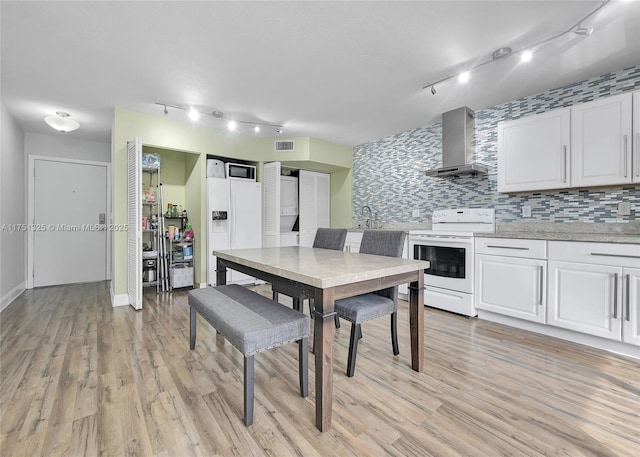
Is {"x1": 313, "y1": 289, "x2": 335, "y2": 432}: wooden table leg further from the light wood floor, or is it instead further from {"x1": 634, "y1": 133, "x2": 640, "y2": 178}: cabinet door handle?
{"x1": 634, "y1": 133, "x2": 640, "y2": 178}: cabinet door handle

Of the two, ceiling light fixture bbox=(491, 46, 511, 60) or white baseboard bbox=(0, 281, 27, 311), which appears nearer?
ceiling light fixture bbox=(491, 46, 511, 60)

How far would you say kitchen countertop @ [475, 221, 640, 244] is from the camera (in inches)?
88.0

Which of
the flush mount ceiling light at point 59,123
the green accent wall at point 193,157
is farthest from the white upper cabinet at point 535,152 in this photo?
the flush mount ceiling light at point 59,123

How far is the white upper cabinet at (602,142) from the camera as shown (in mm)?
2354

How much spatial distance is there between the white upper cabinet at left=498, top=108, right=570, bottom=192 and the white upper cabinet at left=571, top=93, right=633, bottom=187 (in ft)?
0.26

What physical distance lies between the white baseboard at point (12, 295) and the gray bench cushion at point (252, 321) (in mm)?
3152

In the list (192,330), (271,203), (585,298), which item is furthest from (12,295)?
(585,298)

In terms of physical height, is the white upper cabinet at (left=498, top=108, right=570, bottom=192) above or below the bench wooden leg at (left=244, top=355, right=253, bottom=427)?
above

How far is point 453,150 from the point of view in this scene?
11.4 feet

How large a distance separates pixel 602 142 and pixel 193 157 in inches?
188

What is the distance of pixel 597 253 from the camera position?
89.3 inches

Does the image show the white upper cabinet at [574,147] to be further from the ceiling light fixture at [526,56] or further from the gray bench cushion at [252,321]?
the gray bench cushion at [252,321]

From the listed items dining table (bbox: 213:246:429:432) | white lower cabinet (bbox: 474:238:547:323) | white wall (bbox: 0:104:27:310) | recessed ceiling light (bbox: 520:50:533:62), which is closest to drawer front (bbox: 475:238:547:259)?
white lower cabinet (bbox: 474:238:547:323)

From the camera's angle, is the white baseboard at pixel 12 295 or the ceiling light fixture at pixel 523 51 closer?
the ceiling light fixture at pixel 523 51
